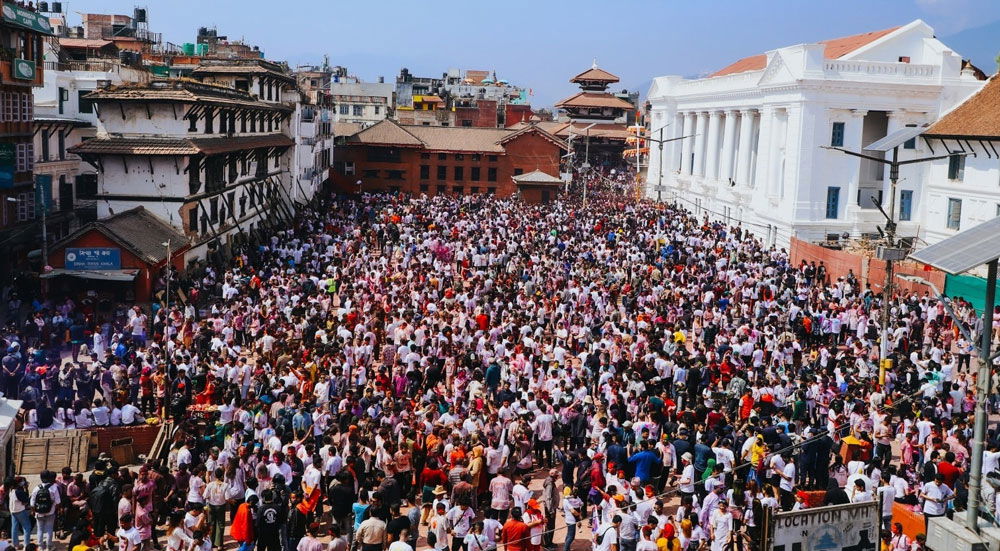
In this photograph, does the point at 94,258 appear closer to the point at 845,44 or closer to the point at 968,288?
the point at 968,288

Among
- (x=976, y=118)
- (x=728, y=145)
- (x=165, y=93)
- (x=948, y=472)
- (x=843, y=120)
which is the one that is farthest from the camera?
(x=728, y=145)

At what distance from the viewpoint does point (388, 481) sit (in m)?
14.1

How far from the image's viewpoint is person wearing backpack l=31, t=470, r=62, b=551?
1370cm

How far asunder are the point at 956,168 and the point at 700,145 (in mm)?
25957

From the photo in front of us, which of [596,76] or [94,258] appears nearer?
[94,258]

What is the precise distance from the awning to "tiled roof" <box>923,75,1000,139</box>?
111ft

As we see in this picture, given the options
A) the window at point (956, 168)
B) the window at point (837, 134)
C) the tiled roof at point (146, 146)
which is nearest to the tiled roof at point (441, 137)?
the window at point (837, 134)

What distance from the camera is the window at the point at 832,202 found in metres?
47.5

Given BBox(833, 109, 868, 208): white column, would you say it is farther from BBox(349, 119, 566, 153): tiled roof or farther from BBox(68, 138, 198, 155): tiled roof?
BBox(68, 138, 198, 155): tiled roof

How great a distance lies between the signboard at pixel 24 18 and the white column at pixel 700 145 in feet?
142

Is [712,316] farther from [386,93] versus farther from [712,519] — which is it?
[386,93]

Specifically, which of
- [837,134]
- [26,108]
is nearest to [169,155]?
[26,108]

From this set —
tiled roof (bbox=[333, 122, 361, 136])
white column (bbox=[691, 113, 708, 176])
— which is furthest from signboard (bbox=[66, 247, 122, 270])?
tiled roof (bbox=[333, 122, 361, 136])

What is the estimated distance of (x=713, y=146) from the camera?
64312 millimetres
